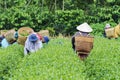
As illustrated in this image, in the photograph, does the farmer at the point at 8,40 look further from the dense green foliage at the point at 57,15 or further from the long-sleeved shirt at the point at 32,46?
the dense green foliage at the point at 57,15

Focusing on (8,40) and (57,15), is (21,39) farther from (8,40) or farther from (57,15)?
(57,15)

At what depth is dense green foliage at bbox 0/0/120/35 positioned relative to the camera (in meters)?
28.1

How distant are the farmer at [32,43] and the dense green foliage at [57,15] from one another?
1471cm

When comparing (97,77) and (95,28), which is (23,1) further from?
(97,77)

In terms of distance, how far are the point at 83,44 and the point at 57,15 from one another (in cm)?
1674

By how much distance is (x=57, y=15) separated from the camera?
28.7 meters

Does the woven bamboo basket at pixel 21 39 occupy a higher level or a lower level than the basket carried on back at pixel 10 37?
higher

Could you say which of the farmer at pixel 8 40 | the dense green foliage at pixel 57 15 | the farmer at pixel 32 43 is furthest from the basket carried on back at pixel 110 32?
the dense green foliage at pixel 57 15

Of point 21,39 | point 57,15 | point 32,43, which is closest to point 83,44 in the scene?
point 32,43

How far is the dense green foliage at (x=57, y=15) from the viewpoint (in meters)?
28.1

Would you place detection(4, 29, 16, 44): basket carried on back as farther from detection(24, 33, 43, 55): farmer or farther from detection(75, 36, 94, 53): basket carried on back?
detection(75, 36, 94, 53): basket carried on back

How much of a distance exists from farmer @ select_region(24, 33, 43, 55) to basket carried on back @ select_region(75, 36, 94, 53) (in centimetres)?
136

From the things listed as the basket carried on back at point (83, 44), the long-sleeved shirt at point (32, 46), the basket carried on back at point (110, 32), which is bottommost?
the basket carried on back at point (110, 32)

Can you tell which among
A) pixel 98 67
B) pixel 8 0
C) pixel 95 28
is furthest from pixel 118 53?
pixel 8 0
